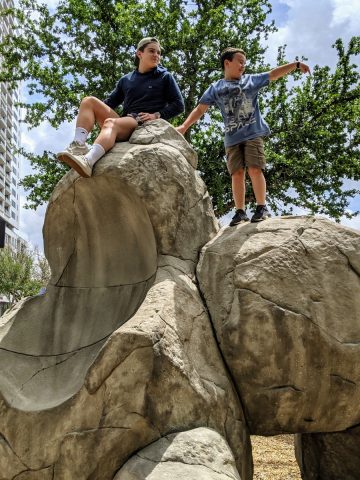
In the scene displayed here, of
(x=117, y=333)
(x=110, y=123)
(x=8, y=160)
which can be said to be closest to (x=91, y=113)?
(x=110, y=123)

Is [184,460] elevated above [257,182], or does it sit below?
below

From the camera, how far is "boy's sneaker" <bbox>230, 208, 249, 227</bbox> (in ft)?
14.5

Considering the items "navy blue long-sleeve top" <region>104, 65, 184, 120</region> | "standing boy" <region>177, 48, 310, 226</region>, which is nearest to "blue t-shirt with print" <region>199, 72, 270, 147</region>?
"standing boy" <region>177, 48, 310, 226</region>

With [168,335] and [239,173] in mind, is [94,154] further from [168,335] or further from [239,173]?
[168,335]

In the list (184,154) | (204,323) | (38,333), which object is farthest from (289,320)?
(38,333)

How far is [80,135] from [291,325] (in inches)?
88.6

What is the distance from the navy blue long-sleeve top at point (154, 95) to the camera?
475 centimetres

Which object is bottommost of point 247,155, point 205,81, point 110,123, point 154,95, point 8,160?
point 247,155

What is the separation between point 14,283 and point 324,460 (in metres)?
32.7

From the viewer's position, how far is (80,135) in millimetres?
4352

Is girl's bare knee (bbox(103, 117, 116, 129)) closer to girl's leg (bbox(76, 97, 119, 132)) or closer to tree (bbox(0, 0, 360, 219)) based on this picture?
girl's leg (bbox(76, 97, 119, 132))

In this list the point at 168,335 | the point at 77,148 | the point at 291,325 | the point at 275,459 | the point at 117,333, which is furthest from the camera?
the point at 275,459

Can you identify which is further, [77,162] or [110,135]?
[110,135]

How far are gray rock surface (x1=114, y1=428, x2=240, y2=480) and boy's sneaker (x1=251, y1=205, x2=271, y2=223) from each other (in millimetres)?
1762
